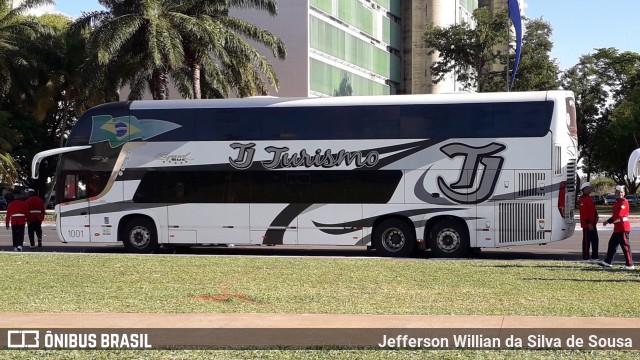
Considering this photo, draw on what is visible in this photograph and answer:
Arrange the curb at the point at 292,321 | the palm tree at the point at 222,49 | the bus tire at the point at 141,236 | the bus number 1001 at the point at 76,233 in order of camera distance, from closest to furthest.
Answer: the curb at the point at 292,321 → the bus tire at the point at 141,236 → the bus number 1001 at the point at 76,233 → the palm tree at the point at 222,49

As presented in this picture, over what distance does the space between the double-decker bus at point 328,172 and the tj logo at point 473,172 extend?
24 millimetres

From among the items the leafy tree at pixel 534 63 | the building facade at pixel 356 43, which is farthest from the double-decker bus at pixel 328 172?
the leafy tree at pixel 534 63

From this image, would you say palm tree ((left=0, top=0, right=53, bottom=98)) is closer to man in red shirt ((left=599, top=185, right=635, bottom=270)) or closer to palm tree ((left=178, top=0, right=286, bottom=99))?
palm tree ((left=178, top=0, right=286, bottom=99))

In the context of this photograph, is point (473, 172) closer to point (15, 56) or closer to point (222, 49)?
point (222, 49)

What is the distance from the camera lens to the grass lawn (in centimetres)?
1195

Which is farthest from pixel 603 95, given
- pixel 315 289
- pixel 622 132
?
pixel 315 289

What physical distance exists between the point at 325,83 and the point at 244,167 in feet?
109

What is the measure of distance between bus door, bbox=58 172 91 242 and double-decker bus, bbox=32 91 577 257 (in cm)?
3

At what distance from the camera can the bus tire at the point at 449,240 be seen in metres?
22.2

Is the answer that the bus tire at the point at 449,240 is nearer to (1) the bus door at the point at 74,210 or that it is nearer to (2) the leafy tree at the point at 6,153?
(1) the bus door at the point at 74,210

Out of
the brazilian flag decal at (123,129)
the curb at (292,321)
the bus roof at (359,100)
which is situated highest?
the bus roof at (359,100)

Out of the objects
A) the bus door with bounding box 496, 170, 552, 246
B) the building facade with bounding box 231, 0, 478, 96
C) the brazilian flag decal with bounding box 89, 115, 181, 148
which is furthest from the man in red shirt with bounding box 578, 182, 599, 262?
the building facade with bounding box 231, 0, 478, 96

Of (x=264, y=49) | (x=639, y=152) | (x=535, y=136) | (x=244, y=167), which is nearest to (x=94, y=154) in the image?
(x=244, y=167)

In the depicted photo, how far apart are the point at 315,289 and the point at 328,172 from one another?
8440 mm
